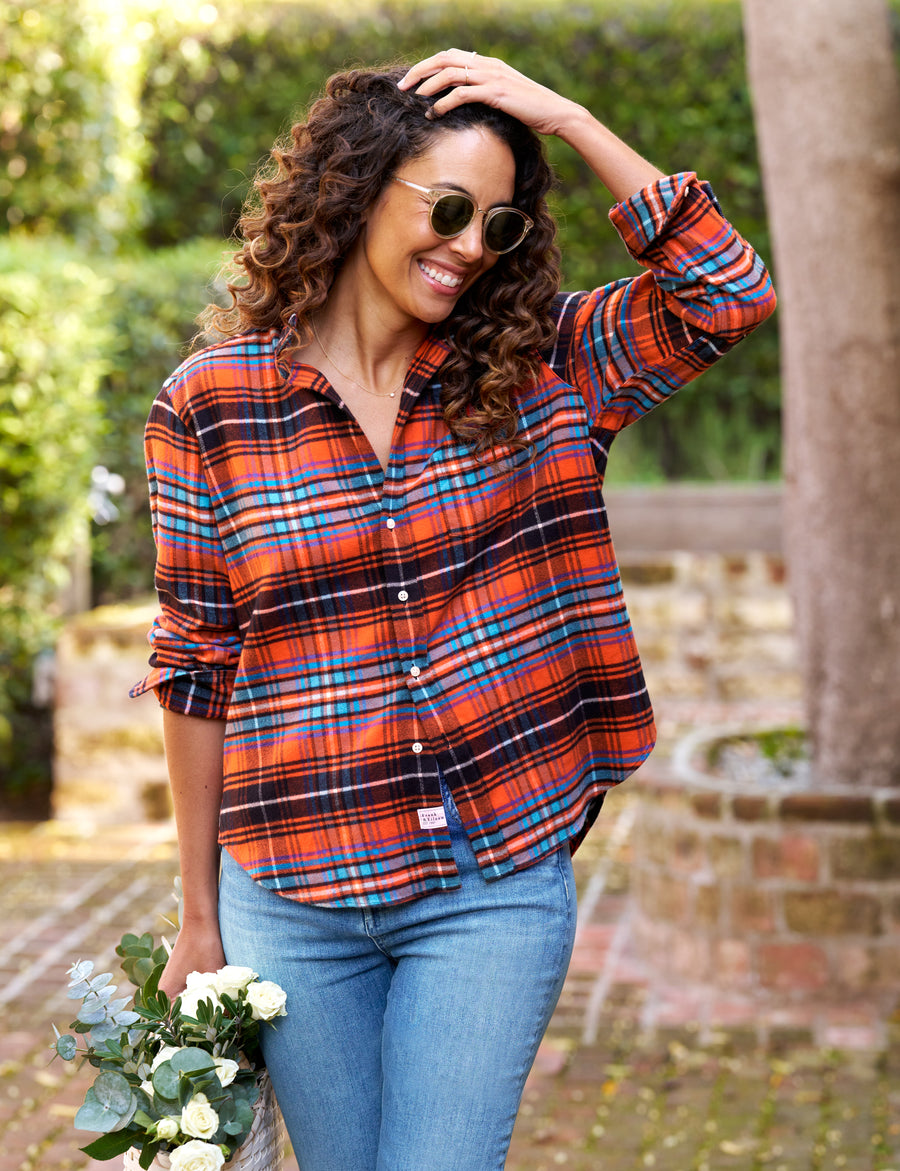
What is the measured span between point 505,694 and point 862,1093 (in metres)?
2.20

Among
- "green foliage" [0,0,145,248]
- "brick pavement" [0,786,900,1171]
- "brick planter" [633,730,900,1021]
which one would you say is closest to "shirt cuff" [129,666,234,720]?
"brick pavement" [0,786,900,1171]

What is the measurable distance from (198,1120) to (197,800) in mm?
441

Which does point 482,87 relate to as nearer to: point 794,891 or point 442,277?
point 442,277

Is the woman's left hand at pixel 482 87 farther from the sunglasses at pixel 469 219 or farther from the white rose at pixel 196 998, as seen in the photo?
the white rose at pixel 196 998

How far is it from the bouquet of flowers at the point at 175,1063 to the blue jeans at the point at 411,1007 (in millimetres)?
67

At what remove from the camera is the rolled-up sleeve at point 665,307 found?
6.72 ft

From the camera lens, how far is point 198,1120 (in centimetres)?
182

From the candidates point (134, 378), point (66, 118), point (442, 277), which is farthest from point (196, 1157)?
point (66, 118)

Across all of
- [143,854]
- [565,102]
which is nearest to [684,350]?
[565,102]

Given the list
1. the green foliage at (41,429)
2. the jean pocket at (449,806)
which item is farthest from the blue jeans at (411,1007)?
the green foliage at (41,429)

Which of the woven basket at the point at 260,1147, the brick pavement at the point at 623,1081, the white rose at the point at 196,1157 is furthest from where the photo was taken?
the brick pavement at the point at 623,1081

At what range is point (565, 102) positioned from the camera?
80.6 inches

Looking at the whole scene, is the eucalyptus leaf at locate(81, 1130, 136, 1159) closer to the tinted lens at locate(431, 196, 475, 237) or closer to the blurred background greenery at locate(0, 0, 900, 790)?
the tinted lens at locate(431, 196, 475, 237)

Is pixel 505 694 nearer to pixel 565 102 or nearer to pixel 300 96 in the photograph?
pixel 565 102
